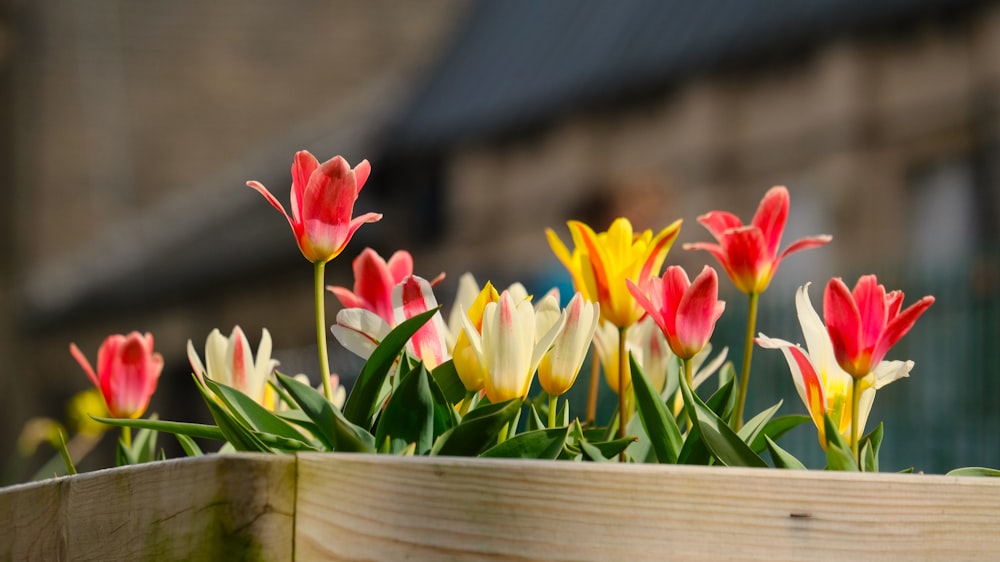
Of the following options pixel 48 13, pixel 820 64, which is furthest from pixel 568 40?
pixel 48 13

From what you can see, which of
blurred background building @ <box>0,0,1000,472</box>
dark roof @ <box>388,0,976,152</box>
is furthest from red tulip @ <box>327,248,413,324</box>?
dark roof @ <box>388,0,976,152</box>

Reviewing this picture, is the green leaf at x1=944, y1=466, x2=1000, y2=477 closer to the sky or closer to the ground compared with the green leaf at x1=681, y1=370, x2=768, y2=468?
closer to the ground

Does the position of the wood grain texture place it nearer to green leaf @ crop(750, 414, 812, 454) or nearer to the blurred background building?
green leaf @ crop(750, 414, 812, 454)

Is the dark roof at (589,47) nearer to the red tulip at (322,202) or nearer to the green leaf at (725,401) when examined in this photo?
the green leaf at (725,401)

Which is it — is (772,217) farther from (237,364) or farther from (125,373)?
(125,373)

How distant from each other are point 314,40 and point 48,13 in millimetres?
3630

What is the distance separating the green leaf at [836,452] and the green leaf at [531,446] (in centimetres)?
24

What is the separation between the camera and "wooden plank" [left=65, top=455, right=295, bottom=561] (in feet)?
3.55

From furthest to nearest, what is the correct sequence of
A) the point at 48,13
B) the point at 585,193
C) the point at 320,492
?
1. the point at 48,13
2. the point at 585,193
3. the point at 320,492

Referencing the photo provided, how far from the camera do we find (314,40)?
20891 mm

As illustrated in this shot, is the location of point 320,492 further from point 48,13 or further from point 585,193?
point 48,13

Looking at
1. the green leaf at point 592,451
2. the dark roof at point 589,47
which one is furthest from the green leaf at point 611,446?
the dark roof at point 589,47

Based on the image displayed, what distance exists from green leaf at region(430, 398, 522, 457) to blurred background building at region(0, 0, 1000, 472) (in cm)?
504

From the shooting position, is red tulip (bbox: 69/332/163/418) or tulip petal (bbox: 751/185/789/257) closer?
tulip petal (bbox: 751/185/789/257)
